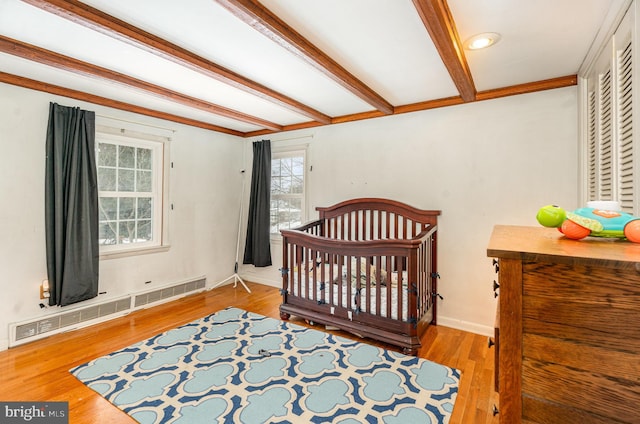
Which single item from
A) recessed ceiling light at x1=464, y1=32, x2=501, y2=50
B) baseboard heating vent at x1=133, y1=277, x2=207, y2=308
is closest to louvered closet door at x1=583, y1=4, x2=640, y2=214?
recessed ceiling light at x1=464, y1=32, x2=501, y2=50

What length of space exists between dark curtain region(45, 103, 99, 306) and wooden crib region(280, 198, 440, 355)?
1.86 metres

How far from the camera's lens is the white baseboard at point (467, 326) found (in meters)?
2.79

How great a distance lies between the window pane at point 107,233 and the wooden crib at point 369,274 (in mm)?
1847

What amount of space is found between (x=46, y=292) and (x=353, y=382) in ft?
9.08

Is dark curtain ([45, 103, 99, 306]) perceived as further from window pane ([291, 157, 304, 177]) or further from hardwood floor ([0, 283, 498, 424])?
window pane ([291, 157, 304, 177])

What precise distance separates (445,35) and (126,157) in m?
3.30

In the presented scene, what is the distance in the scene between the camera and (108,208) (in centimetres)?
315

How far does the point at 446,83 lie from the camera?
2541 millimetres

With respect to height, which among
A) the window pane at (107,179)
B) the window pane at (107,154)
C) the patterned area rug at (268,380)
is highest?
the window pane at (107,154)

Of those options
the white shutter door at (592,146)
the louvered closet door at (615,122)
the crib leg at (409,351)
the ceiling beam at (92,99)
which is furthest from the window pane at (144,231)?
the white shutter door at (592,146)

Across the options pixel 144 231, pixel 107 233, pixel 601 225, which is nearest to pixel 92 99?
pixel 107 233

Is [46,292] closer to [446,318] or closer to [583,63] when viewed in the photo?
[446,318]

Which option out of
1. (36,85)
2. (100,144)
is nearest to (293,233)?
(100,144)

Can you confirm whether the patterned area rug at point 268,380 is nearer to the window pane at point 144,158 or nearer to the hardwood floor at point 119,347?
the hardwood floor at point 119,347
